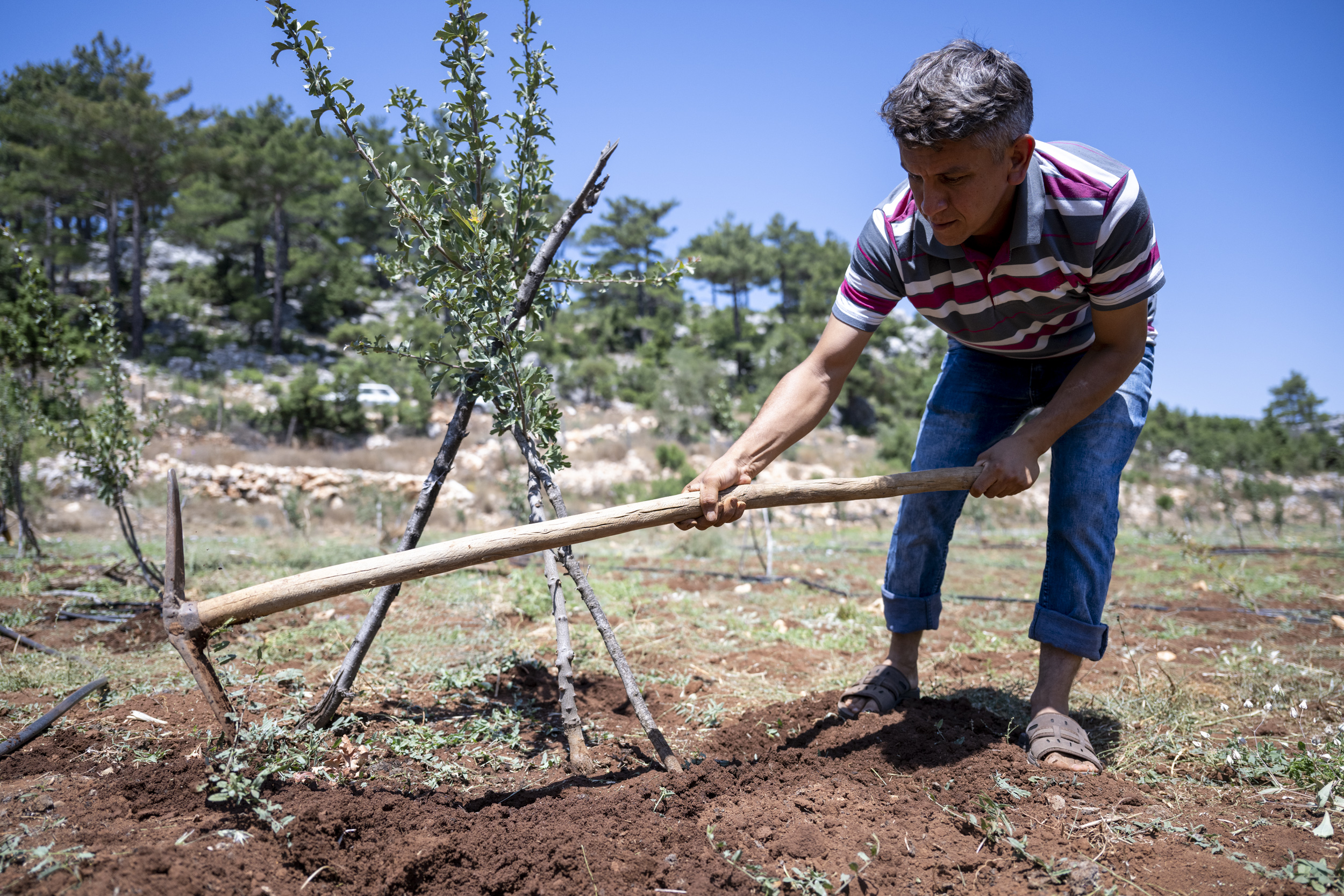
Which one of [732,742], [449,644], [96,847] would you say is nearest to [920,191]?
[732,742]

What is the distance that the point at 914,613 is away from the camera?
259 cm

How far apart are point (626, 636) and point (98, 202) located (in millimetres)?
34183

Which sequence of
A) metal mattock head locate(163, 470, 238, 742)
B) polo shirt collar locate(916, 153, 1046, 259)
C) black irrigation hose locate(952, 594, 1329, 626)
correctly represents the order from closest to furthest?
metal mattock head locate(163, 470, 238, 742) → polo shirt collar locate(916, 153, 1046, 259) → black irrigation hose locate(952, 594, 1329, 626)

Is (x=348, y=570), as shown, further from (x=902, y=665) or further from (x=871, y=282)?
(x=902, y=665)

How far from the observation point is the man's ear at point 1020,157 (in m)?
1.86

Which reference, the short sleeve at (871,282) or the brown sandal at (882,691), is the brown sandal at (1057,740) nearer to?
the brown sandal at (882,691)

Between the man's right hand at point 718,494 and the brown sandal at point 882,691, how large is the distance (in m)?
0.93

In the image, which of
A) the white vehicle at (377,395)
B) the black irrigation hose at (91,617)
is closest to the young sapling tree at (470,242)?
the black irrigation hose at (91,617)

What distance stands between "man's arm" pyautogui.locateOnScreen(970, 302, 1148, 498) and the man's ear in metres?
0.44

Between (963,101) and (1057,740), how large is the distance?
1.77 m

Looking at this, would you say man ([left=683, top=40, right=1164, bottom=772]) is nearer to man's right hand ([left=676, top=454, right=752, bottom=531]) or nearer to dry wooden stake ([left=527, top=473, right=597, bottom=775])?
man's right hand ([left=676, top=454, right=752, bottom=531])

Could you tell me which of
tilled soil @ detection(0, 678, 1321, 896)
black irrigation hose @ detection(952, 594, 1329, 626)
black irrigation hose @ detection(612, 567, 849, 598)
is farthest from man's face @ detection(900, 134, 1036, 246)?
black irrigation hose @ detection(612, 567, 849, 598)

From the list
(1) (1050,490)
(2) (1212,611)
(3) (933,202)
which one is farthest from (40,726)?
(2) (1212,611)

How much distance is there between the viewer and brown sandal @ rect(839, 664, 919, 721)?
2518 mm
